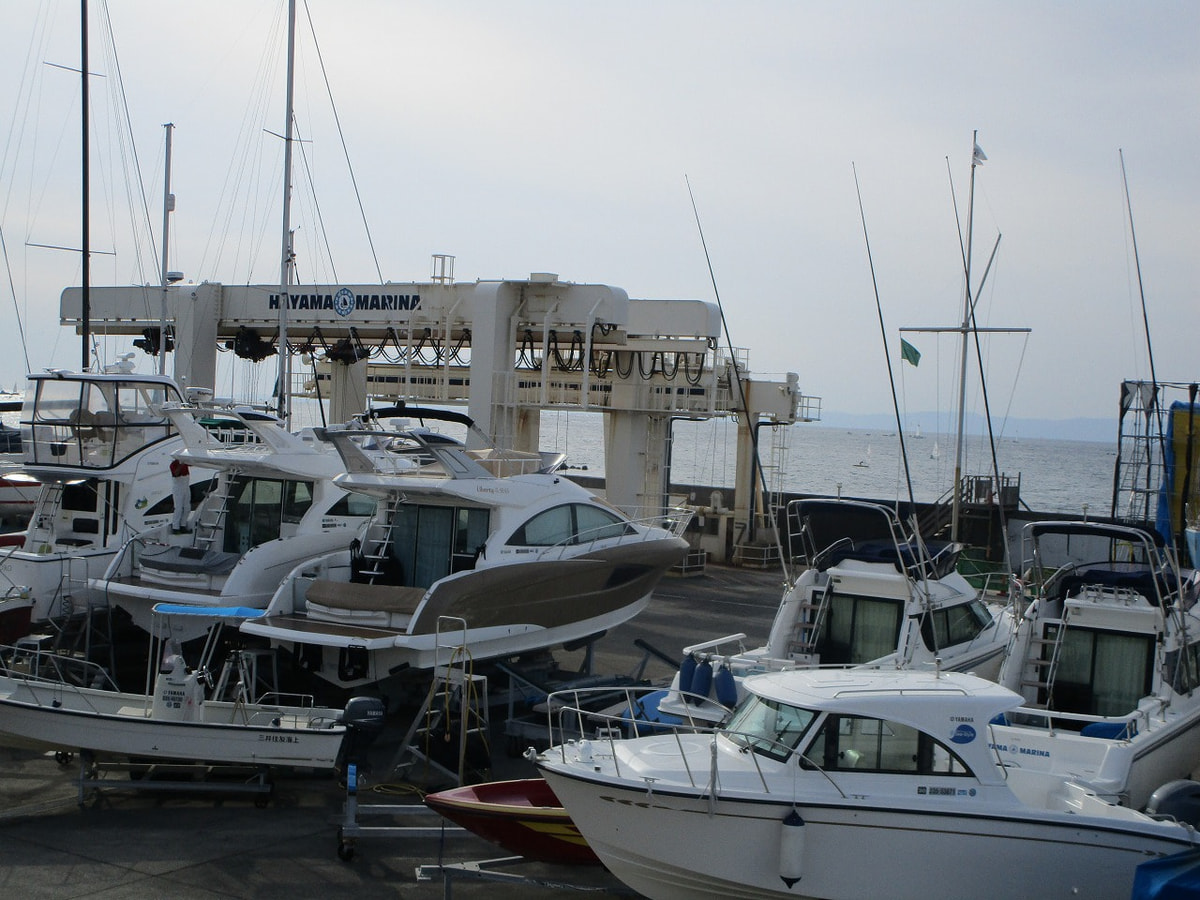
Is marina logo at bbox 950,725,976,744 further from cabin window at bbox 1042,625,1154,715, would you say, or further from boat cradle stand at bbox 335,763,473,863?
boat cradle stand at bbox 335,763,473,863

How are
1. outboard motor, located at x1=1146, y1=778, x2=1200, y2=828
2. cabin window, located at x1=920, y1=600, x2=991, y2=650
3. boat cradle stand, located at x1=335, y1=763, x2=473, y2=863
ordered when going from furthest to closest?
cabin window, located at x1=920, y1=600, x2=991, y2=650 → boat cradle stand, located at x1=335, y1=763, x2=473, y2=863 → outboard motor, located at x1=1146, y1=778, x2=1200, y2=828

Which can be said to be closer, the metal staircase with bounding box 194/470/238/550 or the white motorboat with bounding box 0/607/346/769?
the white motorboat with bounding box 0/607/346/769

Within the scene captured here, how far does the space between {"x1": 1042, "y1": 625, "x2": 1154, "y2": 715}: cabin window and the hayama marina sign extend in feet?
57.6

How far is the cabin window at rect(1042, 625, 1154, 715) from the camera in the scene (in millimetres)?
11852

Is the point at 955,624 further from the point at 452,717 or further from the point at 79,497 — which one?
Answer: the point at 79,497

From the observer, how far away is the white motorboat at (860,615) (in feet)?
40.1

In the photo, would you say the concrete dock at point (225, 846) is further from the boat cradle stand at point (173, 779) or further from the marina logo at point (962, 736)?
the marina logo at point (962, 736)

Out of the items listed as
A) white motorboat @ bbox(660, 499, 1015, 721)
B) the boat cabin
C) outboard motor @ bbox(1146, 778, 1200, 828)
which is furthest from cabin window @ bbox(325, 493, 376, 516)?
outboard motor @ bbox(1146, 778, 1200, 828)

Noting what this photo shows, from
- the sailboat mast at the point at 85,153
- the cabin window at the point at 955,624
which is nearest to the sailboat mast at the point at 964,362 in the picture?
the cabin window at the point at 955,624

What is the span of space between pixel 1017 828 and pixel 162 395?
1381cm

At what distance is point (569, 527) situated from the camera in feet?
48.7

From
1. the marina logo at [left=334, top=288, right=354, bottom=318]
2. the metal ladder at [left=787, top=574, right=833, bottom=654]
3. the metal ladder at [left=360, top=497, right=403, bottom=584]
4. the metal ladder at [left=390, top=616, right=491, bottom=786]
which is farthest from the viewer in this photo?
the marina logo at [left=334, top=288, right=354, bottom=318]

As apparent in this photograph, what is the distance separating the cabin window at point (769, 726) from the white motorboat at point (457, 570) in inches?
159

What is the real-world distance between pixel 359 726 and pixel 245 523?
6.45 meters
